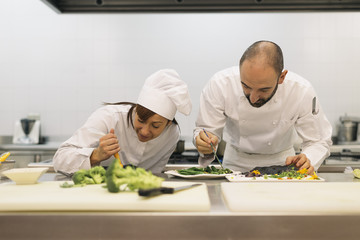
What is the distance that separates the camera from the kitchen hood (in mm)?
2500

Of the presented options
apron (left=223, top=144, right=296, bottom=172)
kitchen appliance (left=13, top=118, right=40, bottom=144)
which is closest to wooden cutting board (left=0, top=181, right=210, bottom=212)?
apron (left=223, top=144, right=296, bottom=172)

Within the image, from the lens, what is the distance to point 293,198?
45.5 inches

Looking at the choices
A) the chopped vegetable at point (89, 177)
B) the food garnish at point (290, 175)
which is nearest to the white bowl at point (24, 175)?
the chopped vegetable at point (89, 177)

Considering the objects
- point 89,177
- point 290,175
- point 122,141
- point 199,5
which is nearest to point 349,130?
point 199,5

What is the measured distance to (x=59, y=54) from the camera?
14.6 feet

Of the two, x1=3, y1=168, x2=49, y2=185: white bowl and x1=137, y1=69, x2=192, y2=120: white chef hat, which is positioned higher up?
x1=137, y1=69, x2=192, y2=120: white chef hat

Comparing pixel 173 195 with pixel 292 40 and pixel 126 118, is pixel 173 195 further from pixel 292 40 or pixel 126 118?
pixel 292 40

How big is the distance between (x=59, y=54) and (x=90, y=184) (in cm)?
347

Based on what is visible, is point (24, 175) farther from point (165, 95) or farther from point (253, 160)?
point (253, 160)

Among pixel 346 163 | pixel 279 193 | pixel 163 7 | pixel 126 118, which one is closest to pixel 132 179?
pixel 279 193

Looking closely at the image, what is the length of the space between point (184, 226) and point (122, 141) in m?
1.41

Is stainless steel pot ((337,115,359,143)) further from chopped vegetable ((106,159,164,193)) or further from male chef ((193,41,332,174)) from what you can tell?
chopped vegetable ((106,159,164,193))

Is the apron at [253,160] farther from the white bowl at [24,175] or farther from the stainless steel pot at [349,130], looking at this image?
the stainless steel pot at [349,130]

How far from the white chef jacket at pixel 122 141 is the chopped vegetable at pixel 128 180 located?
2.63ft
